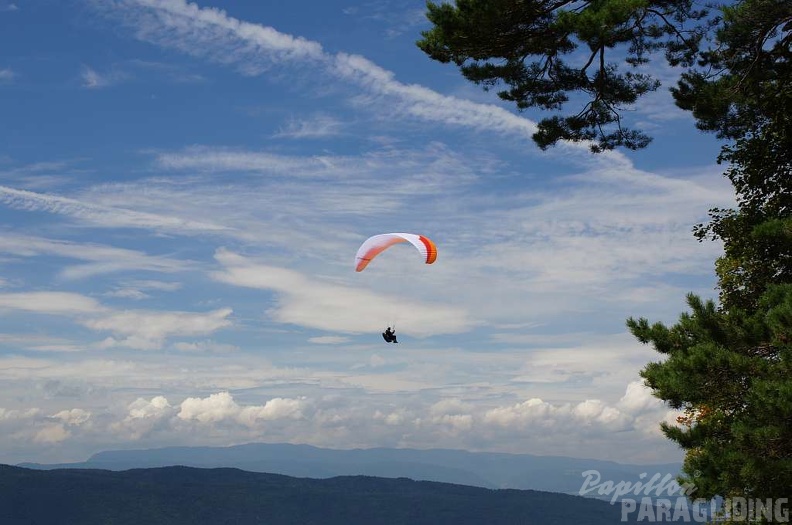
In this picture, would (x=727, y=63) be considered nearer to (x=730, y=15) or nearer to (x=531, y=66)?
(x=730, y=15)

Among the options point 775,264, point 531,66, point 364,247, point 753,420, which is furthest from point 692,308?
point 364,247

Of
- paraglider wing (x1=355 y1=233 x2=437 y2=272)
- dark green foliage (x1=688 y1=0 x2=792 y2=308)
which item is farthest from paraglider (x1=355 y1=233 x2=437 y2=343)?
dark green foliage (x1=688 y1=0 x2=792 y2=308)

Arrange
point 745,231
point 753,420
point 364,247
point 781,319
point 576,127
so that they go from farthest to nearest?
point 364,247, point 745,231, point 576,127, point 753,420, point 781,319

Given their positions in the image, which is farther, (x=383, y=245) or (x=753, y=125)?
(x=383, y=245)

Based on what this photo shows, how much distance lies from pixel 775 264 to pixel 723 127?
5.33 metres

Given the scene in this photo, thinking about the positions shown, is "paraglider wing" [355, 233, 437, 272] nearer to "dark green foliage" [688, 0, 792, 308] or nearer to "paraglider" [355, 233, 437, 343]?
"paraglider" [355, 233, 437, 343]

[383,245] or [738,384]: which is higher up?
[383,245]

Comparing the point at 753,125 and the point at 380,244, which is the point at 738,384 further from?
the point at 380,244

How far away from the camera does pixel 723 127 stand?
27000 millimetres

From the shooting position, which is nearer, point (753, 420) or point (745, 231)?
point (753, 420)

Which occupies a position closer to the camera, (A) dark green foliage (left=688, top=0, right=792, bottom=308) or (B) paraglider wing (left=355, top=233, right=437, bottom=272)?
(A) dark green foliage (left=688, top=0, right=792, bottom=308)

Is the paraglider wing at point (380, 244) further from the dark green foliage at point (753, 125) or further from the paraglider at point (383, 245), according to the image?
the dark green foliage at point (753, 125)

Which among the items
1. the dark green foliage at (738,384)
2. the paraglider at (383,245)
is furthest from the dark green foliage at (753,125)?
the paraglider at (383,245)

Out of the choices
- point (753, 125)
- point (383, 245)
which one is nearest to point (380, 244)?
point (383, 245)
